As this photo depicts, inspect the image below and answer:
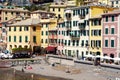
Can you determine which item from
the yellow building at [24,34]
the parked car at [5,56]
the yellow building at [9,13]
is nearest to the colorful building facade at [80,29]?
the parked car at [5,56]

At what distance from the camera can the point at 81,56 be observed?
277ft

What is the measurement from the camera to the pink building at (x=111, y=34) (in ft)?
235

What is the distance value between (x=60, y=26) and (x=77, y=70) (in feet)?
100.0

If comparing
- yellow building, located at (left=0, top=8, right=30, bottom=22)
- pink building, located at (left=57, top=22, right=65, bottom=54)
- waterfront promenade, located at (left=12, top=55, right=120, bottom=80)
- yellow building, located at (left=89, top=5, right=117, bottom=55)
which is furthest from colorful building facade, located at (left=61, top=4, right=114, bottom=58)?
yellow building, located at (left=0, top=8, right=30, bottom=22)

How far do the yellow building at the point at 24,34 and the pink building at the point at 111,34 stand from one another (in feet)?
115

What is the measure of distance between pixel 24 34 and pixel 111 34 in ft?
135

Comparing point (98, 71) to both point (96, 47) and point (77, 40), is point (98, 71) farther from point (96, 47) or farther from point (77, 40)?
point (77, 40)

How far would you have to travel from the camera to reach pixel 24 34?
4274 inches

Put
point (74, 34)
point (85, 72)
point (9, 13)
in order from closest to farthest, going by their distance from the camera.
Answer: point (85, 72), point (74, 34), point (9, 13)

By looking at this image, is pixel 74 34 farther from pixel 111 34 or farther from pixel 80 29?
pixel 111 34

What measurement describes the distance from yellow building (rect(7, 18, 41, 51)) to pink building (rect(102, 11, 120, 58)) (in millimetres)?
34974

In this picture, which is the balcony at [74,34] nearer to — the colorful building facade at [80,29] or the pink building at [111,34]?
the colorful building facade at [80,29]

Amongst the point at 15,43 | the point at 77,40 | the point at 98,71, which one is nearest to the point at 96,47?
the point at 77,40

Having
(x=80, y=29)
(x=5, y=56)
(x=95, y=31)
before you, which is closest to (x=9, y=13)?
(x=5, y=56)
